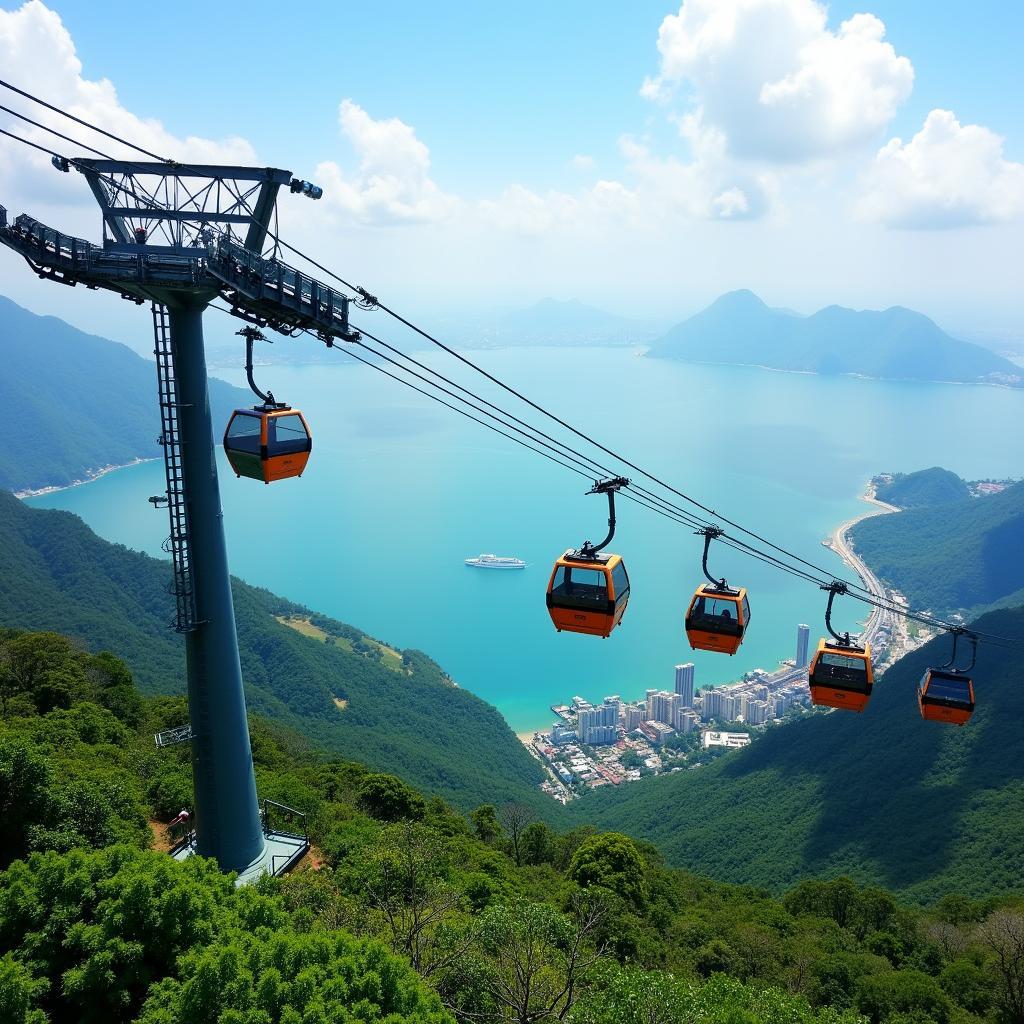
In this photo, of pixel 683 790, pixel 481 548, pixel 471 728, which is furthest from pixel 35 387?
pixel 683 790

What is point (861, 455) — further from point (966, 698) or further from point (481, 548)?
point (966, 698)

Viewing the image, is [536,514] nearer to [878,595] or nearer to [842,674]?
[878,595]

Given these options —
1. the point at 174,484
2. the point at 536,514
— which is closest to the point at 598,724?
the point at 174,484

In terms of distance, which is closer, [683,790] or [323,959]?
[323,959]

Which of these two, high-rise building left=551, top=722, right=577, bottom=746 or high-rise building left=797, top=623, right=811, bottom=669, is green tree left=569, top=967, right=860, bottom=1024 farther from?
high-rise building left=797, top=623, right=811, bottom=669

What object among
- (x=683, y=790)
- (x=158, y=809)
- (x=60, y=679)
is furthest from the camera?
(x=683, y=790)

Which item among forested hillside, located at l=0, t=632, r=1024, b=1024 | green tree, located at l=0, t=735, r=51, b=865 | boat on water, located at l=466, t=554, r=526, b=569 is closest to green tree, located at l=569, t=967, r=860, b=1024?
forested hillside, located at l=0, t=632, r=1024, b=1024
